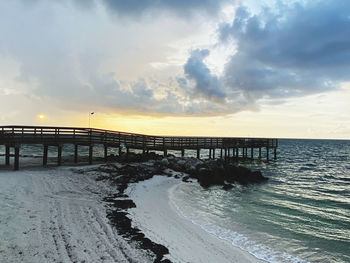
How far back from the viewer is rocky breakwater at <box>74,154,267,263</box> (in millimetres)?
7562

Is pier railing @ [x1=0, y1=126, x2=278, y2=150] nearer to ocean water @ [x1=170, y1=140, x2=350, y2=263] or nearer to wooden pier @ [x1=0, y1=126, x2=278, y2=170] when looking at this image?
wooden pier @ [x1=0, y1=126, x2=278, y2=170]

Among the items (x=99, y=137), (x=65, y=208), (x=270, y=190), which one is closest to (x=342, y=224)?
(x=270, y=190)

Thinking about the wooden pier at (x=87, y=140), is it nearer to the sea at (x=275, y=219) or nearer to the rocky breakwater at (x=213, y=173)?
the rocky breakwater at (x=213, y=173)

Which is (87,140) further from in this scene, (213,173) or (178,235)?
(178,235)

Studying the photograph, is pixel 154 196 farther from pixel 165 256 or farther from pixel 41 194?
pixel 165 256

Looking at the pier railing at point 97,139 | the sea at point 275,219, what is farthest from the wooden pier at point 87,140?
the sea at point 275,219

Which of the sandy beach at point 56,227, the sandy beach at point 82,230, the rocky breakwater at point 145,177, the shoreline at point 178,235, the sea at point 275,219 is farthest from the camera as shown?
the sea at point 275,219

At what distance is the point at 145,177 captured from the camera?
18.7m

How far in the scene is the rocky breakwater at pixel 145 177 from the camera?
756 centimetres

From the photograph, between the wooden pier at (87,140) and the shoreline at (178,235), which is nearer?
the shoreline at (178,235)

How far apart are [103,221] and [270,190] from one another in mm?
15180

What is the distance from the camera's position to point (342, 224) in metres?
11.8

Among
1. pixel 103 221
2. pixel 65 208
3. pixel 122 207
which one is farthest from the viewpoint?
pixel 122 207

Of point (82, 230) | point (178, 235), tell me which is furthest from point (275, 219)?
point (82, 230)
